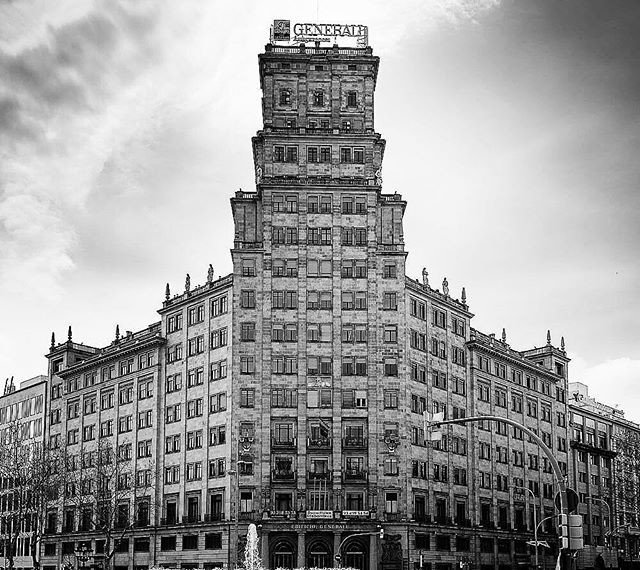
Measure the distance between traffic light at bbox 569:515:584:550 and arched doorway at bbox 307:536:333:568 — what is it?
244 feet

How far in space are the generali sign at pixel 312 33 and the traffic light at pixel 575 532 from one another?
3718 inches

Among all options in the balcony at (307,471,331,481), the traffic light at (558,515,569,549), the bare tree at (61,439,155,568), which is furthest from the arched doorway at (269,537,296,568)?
the traffic light at (558,515,569,549)

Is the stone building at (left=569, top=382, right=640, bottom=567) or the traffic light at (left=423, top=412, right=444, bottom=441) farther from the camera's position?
the stone building at (left=569, top=382, right=640, bottom=567)

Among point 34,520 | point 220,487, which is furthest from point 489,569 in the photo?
point 34,520

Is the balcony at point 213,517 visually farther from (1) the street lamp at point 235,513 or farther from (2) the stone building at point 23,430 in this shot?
(2) the stone building at point 23,430

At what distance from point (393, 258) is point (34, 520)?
202 ft

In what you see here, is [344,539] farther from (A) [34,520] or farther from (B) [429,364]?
(A) [34,520]

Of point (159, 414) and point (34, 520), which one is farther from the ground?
point (159, 414)

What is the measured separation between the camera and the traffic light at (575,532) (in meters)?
36.0

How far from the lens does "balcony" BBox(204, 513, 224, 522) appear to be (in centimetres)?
11144

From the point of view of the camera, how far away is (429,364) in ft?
397

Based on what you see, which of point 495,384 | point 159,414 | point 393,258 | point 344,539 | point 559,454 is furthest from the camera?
point 559,454

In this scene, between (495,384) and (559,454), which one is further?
(559,454)

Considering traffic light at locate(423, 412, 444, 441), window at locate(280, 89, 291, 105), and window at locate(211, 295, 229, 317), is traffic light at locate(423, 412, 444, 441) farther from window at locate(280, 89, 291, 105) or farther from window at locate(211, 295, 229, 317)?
window at locate(280, 89, 291, 105)
